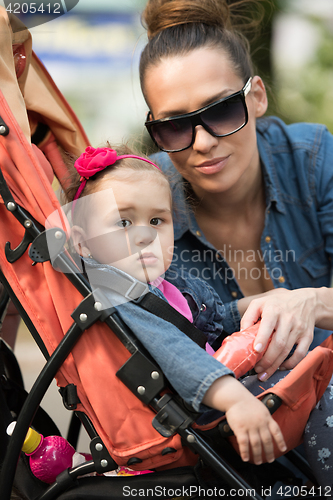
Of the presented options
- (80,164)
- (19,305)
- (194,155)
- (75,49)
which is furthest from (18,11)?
(75,49)

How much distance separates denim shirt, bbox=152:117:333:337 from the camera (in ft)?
6.12

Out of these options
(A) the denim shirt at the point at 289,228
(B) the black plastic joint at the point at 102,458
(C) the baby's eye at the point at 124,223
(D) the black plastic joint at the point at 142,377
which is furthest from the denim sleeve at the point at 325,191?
(B) the black plastic joint at the point at 102,458

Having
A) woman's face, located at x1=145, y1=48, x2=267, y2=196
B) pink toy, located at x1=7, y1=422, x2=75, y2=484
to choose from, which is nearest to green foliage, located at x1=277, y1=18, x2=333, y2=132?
woman's face, located at x1=145, y1=48, x2=267, y2=196

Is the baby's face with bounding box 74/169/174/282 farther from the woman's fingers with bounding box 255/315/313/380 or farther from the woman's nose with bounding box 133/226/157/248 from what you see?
the woman's fingers with bounding box 255/315/313/380

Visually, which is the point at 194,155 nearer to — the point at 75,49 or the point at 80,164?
the point at 80,164

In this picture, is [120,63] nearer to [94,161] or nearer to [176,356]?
[94,161]

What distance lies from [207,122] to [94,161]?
1.51 ft

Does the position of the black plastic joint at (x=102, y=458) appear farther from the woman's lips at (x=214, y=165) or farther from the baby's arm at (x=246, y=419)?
the woman's lips at (x=214, y=165)

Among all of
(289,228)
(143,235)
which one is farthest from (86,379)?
(289,228)

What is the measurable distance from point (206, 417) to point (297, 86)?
528 centimetres

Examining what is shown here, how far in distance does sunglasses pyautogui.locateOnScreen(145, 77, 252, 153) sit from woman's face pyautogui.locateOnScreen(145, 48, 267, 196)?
26 mm

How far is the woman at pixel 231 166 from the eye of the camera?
1.61 meters

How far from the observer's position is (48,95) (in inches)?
67.6

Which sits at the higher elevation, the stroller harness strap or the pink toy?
the stroller harness strap
